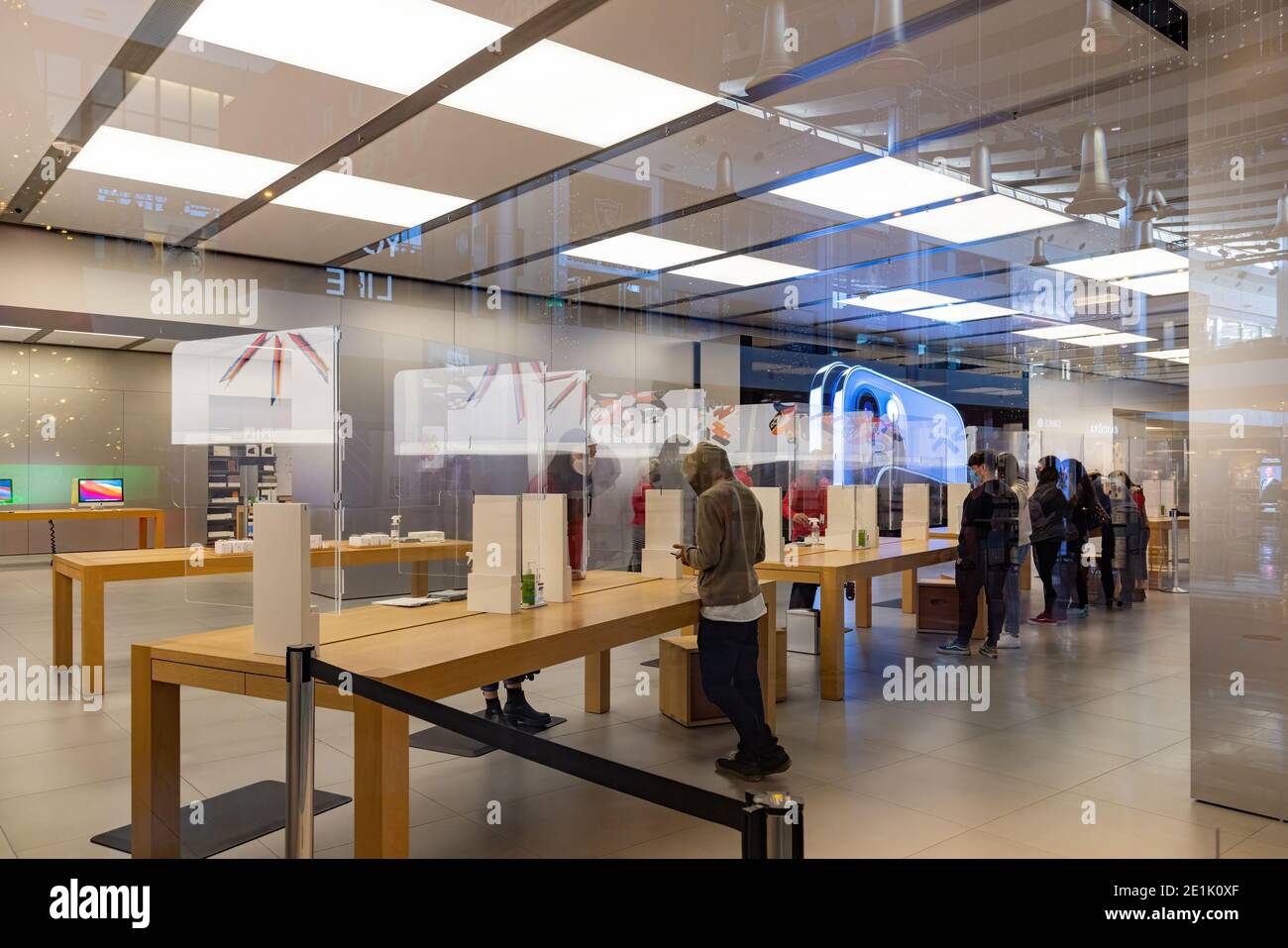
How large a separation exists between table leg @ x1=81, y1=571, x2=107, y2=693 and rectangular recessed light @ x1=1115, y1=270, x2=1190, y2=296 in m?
5.97

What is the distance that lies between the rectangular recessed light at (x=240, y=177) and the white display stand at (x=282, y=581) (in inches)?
105

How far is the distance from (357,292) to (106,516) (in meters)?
5.04

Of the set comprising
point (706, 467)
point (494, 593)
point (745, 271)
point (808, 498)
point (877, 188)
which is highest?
point (877, 188)

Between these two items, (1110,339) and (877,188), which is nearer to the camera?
(1110,339)

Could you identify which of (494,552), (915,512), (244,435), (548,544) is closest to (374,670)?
(494,552)

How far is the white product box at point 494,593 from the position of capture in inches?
145

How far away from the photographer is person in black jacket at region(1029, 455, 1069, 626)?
212 inches

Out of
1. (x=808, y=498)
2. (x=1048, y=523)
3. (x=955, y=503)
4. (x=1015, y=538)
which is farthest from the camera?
(x=955, y=503)

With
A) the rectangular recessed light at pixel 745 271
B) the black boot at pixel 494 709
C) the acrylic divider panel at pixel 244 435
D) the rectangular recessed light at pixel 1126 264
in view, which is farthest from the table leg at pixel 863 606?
the acrylic divider panel at pixel 244 435

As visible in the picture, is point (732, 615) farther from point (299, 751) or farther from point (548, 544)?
point (299, 751)

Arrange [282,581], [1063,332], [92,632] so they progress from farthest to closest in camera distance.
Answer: [92,632] < [1063,332] < [282,581]

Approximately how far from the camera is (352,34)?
432 centimetres

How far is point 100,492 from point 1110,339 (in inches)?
213

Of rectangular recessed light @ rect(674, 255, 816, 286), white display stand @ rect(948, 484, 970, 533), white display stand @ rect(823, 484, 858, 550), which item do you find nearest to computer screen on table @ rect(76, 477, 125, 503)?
rectangular recessed light @ rect(674, 255, 816, 286)
